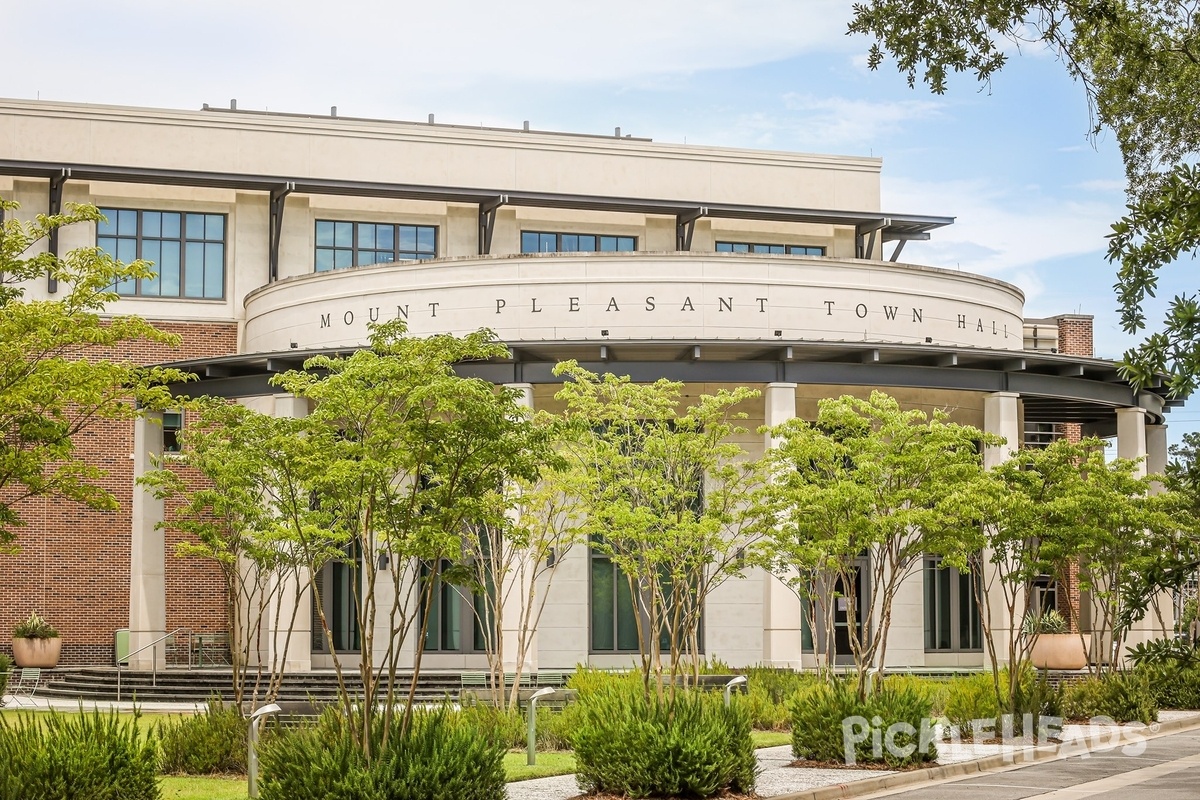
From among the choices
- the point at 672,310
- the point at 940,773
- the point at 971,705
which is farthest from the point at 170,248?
the point at 940,773

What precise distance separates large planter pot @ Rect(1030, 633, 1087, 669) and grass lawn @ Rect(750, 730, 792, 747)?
15.0 metres

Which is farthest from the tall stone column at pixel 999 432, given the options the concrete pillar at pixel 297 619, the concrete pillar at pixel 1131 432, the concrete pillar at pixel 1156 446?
the concrete pillar at pixel 297 619

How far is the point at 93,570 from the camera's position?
41.2 meters

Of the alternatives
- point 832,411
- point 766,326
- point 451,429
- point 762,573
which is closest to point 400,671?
point 762,573

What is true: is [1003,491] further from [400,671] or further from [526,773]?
[400,671]

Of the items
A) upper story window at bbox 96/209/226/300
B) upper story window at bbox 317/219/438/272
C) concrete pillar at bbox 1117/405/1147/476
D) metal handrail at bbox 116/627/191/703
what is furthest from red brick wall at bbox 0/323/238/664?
concrete pillar at bbox 1117/405/1147/476

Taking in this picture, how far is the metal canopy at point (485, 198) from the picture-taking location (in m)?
41.2

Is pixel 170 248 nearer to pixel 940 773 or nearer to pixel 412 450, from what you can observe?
pixel 412 450

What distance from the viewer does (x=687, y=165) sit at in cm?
4709

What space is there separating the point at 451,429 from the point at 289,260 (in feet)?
96.1

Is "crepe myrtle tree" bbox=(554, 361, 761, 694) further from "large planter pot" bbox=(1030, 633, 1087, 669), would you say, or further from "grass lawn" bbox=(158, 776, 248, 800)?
"large planter pot" bbox=(1030, 633, 1087, 669)

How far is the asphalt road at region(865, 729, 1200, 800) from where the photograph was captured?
17484 mm

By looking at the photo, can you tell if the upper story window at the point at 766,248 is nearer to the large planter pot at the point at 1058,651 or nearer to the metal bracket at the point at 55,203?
the large planter pot at the point at 1058,651

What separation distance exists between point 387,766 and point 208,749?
5944 millimetres
